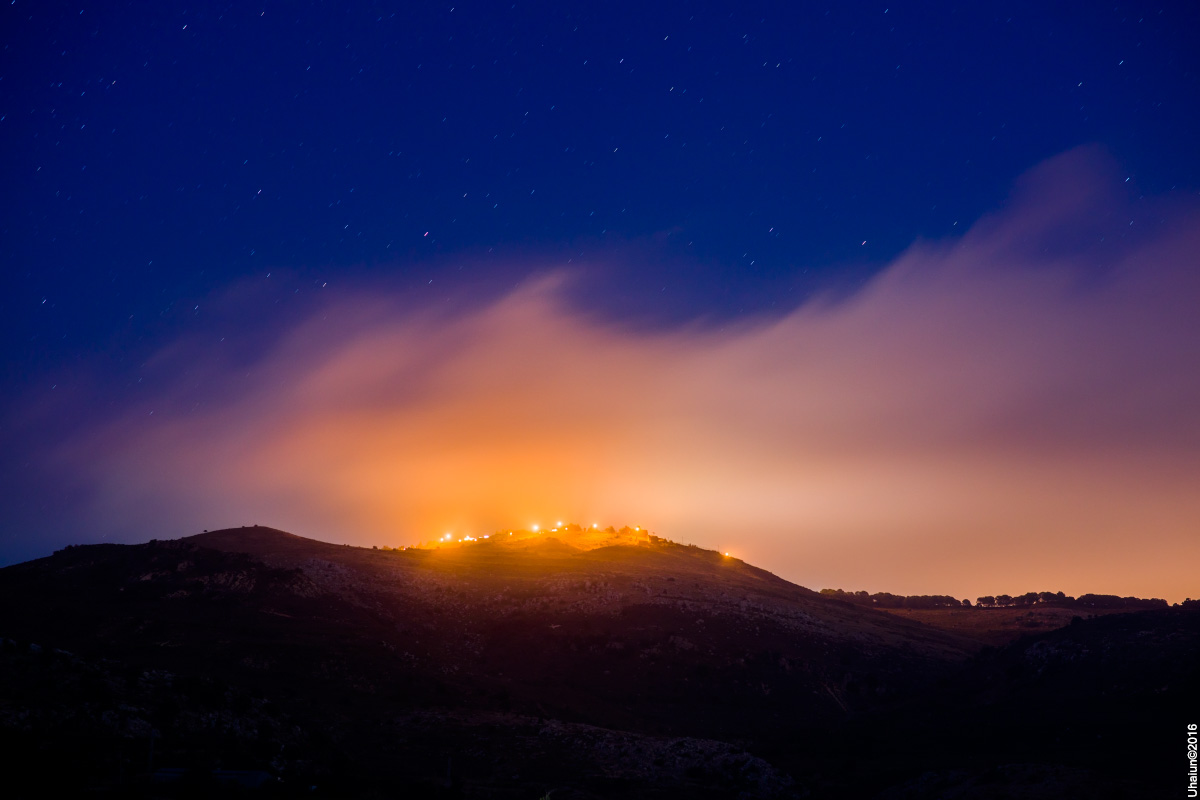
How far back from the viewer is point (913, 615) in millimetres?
129625

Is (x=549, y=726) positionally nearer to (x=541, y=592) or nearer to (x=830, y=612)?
(x=541, y=592)

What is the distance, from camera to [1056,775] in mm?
33438

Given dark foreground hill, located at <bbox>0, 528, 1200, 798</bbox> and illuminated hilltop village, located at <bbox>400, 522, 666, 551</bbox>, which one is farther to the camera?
illuminated hilltop village, located at <bbox>400, 522, 666, 551</bbox>

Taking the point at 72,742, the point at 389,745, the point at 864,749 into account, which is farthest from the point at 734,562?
the point at 72,742

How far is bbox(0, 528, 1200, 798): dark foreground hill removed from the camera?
108 feet

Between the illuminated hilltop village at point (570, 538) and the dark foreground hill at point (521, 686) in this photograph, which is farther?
the illuminated hilltop village at point (570, 538)

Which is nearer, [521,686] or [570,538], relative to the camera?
[521,686]

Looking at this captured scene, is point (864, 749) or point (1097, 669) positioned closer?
point (864, 749)

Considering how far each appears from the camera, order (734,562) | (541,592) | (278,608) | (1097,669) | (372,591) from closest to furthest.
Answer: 1. (1097,669)
2. (278,608)
3. (372,591)
4. (541,592)
5. (734,562)

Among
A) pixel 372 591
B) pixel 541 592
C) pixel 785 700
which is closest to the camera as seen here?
pixel 785 700

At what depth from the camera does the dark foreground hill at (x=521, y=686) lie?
1291 inches

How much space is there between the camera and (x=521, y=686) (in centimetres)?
6384

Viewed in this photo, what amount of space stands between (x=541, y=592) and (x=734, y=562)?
7128 cm

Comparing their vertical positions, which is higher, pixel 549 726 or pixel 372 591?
pixel 372 591
